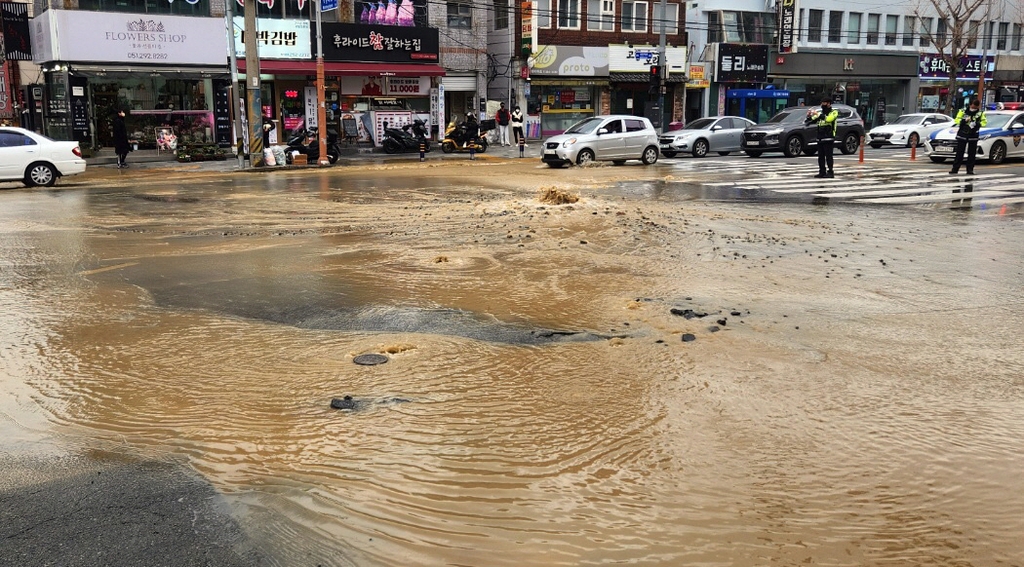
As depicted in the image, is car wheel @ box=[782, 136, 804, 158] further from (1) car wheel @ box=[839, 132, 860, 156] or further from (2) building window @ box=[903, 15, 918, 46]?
(2) building window @ box=[903, 15, 918, 46]

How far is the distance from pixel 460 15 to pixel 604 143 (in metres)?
13.5

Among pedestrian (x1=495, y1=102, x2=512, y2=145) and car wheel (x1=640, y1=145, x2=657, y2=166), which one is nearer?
car wheel (x1=640, y1=145, x2=657, y2=166)

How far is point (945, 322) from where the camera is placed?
671cm

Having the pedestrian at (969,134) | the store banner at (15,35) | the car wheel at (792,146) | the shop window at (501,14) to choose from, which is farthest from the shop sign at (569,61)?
the pedestrian at (969,134)

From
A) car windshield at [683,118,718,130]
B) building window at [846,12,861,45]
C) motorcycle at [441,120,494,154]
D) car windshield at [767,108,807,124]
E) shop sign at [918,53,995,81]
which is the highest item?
building window at [846,12,861,45]

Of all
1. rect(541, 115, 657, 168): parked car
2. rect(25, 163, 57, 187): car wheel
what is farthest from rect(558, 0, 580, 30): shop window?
rect(25, 163, 57, 187): car wheel

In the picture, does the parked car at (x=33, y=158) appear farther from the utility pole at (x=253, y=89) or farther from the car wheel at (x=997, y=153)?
the car wheel at (x=997, y=153)

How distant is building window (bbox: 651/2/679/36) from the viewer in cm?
4144

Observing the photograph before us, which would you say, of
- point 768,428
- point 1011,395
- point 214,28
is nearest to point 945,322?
point 1011,395

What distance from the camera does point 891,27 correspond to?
4950 centimetres

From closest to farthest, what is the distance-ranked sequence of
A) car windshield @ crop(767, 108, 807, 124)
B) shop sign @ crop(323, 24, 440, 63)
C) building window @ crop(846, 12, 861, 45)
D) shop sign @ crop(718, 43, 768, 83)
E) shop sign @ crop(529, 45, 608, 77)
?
car windshield @ crop(767, 108, 807, 124) → shop sign @ crop(323, 24, 440, 63) → shop sign @ crop(529, 45, 608, 77) → shop sign @ crop(718, 43, 768, 83) → building window @ crop(846, 12, 861, 45)

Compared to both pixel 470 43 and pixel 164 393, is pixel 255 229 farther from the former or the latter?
pixel 470 43

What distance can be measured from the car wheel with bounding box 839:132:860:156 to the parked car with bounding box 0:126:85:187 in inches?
897

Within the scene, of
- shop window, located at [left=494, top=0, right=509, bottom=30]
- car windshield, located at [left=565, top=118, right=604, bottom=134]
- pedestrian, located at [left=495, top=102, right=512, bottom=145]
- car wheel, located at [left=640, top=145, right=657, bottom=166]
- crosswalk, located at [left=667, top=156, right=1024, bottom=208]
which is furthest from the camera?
shop window, located at [left=494, top=0, right=509, bottom=30]
